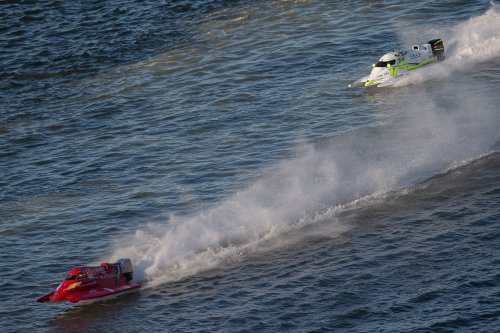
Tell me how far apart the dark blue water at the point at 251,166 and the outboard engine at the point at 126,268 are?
33.0 inches

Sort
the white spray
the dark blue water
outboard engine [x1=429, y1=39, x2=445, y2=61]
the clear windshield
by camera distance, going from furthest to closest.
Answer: outboard engine [x1=429, y1=39, x2=445, y2=61] < the clear windshield < the white spray < the dark blue water

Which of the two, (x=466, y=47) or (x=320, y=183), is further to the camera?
(x=466, y=47)

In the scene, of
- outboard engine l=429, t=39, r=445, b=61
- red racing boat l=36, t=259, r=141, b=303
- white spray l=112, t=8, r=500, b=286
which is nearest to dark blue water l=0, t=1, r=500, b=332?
white spray l=112, t=8, r=500, b=286

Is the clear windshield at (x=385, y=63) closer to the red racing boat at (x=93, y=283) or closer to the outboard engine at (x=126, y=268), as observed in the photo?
the outboard engine at (x=126, y=268)

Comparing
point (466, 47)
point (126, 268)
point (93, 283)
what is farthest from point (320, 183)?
point (466, 47)

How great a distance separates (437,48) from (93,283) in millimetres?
34609

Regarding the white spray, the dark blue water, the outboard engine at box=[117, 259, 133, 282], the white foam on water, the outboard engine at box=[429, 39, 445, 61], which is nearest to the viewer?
the dark blue water

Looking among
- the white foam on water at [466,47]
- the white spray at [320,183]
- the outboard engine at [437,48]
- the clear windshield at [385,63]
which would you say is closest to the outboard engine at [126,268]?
the white spray at [320,183]

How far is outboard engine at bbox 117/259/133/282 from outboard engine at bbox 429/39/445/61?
1272 inches

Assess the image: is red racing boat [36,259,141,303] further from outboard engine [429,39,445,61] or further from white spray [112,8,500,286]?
outboard engine [429,39,445,61]

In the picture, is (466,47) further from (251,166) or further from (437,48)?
(251,166)

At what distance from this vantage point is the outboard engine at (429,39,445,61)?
61.1 metres

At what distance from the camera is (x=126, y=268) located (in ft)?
121

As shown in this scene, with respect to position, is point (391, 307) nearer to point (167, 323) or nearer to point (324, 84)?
point (167, 323)
